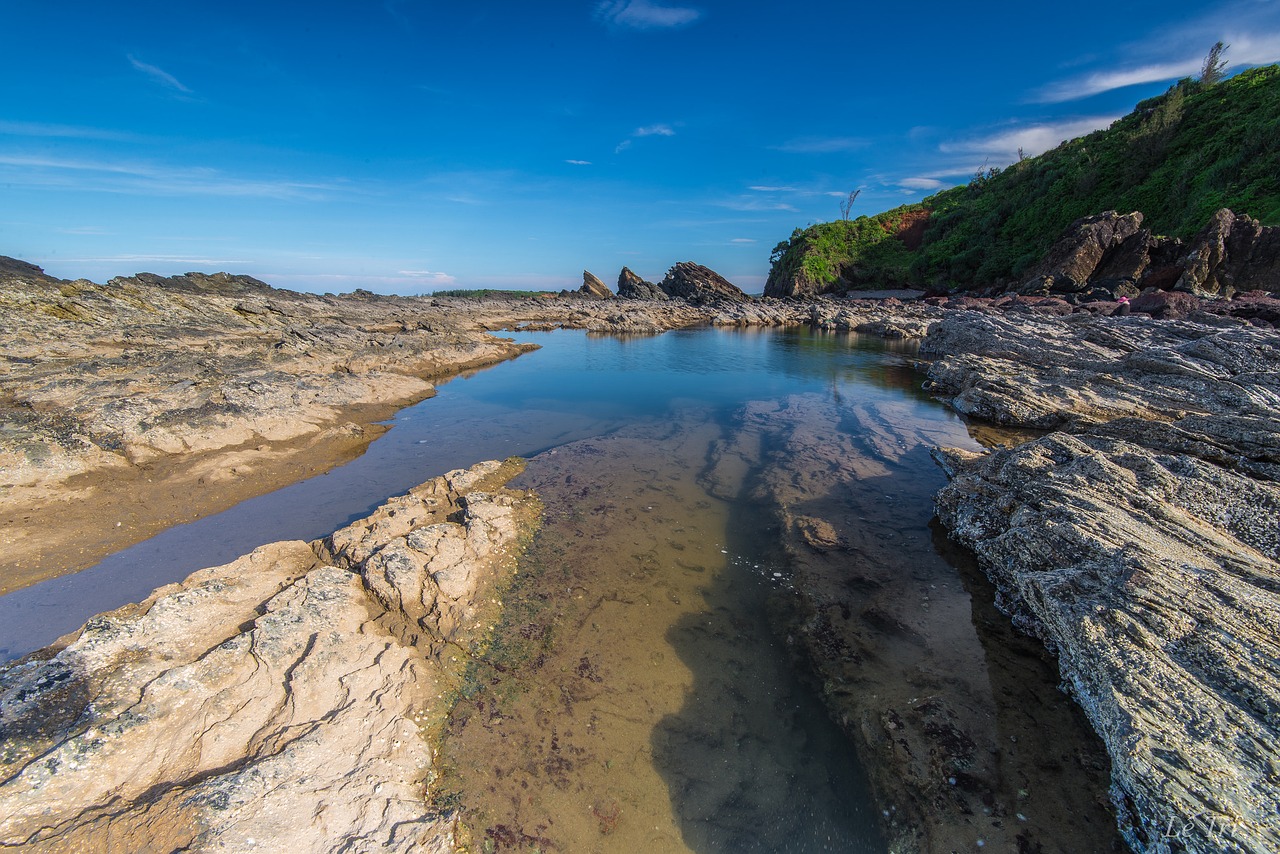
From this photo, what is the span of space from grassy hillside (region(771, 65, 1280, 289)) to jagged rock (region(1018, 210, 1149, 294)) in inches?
145

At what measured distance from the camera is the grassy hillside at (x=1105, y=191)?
31938 mm

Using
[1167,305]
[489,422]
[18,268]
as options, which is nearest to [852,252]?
[1167,305]

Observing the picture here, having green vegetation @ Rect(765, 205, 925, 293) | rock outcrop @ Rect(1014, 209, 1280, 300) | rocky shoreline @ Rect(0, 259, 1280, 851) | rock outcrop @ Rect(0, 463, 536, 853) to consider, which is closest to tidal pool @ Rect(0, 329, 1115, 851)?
rocky shoreline @ Rect(0, 259, 1280, 851)

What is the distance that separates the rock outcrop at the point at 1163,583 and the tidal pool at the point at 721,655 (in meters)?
0.61

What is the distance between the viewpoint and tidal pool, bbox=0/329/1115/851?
11.7 ft

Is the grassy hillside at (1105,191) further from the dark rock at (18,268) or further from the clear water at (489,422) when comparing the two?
the dark rock at (18,268)

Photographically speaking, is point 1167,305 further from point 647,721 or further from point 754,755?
point 647,721

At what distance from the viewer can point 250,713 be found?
378 cm

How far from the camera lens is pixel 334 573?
5340 millimetres

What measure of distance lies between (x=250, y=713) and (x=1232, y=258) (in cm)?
4410

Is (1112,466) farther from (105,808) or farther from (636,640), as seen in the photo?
(105,808)

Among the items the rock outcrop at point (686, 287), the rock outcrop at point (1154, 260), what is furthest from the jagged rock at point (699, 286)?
the rock outcrop at point (1154, 260)

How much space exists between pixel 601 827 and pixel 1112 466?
7.08 metres

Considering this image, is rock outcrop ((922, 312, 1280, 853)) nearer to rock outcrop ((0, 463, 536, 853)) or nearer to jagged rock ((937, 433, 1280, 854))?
jagged rock ((937, 433, 1280, 854))
